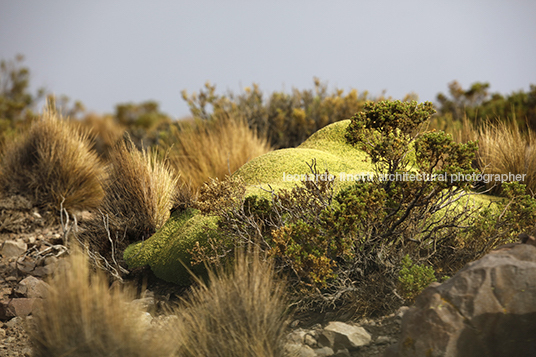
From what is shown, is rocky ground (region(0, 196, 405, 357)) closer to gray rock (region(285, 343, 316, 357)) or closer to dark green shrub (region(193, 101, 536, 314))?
gray rock (region(285, 343, 316, 357))

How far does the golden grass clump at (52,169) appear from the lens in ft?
22.4

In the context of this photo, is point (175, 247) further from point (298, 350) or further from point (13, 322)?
point (298, 350)

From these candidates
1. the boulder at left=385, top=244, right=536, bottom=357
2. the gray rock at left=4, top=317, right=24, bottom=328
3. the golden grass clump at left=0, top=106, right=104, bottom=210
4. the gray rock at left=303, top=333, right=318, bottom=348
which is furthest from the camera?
the golden grass clump at left=0, top=106, right=104, bottom=210

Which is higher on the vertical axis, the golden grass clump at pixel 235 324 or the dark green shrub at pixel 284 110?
the dark green shrub at pixel 284 110

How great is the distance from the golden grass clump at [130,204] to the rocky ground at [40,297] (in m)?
0.54

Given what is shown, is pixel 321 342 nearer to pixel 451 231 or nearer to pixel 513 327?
pixel 513 327

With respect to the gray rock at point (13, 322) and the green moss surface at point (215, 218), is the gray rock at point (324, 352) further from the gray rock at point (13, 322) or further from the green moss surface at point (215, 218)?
the gray rock at point (13, 322)

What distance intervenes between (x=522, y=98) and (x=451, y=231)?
868 centimetres

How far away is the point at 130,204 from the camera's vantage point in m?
5.33

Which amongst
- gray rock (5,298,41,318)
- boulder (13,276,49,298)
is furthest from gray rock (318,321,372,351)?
boulder (13,276,49,298)

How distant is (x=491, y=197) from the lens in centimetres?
542

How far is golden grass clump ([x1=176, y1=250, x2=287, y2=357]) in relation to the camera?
268 cm

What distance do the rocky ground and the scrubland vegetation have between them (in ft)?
0.65

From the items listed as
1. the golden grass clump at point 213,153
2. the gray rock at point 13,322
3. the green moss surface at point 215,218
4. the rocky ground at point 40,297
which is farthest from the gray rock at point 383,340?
the golden grass clump at point 213,153
